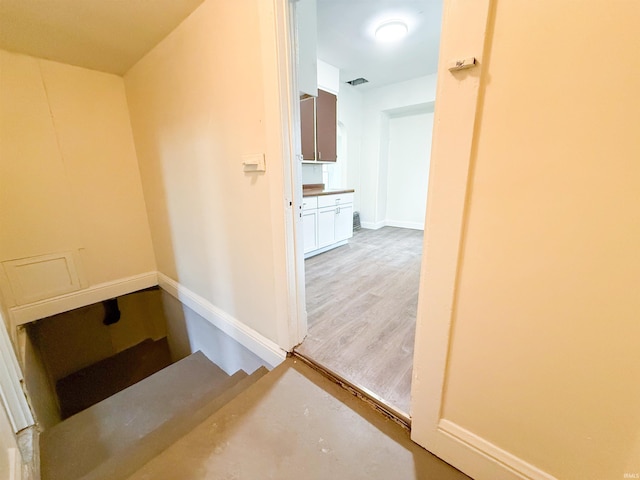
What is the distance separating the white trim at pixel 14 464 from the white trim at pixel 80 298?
5.24 ft

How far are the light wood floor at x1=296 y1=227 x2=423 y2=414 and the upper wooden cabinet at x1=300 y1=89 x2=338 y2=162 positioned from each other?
1.43m

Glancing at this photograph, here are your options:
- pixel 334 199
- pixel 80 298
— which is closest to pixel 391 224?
pixel 334 199

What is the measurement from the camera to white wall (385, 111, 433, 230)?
14.0 ft

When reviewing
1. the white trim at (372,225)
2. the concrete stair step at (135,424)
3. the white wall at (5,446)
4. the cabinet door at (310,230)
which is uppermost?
the cabinet door at (310,230)

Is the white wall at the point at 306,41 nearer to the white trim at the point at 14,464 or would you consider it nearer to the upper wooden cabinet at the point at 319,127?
the upper wooden cabinet at the point at 319,127

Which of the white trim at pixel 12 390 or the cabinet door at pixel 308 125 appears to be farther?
the cabinet door at pixel 308 125

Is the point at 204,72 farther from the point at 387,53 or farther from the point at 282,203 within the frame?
the point at 387,53

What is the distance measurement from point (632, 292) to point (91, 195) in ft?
11.4

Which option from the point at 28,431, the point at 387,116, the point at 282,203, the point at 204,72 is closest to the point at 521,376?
the point at 282,203

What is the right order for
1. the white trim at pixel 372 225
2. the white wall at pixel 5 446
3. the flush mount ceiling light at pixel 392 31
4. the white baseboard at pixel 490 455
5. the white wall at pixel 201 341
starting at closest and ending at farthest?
1. the white baseboard at pixel 490 455
2. the white wall at pixel 5 446
3. the white wall at pixel 201 341
4. the flush mount ceiling light at pixel 392 31
5. the white trim at pixel 372 225

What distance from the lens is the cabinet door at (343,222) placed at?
342cm

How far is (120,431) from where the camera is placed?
1.64m

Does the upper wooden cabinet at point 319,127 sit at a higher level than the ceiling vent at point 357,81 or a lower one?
lower

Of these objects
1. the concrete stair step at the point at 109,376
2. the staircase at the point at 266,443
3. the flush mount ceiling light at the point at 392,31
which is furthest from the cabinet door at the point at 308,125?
the concrete stair step at the point at 109,376
